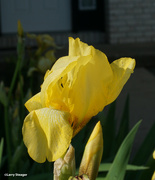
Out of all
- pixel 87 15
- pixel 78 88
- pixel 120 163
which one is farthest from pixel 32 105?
pixel 87 15

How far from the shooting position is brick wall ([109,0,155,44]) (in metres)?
6.05

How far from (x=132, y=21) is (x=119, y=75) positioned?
5740mm

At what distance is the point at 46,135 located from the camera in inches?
21.3

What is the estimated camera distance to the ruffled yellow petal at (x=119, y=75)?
612mm

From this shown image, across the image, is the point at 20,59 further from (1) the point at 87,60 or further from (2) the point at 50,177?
(1) the point at 87,60

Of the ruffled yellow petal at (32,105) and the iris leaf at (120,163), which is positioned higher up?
the ruffled yellow petal at (32,105)

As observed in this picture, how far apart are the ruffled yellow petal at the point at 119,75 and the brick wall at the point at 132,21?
551 cm

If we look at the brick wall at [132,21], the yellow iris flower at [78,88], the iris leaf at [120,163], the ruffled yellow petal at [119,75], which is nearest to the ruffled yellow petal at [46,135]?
the yellow iris flower at [78,88]

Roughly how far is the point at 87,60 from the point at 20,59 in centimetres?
91

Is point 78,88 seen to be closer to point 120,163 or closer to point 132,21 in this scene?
point 120,163

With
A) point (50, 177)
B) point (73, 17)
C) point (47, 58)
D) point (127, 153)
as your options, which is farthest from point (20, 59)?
point (73, 17)

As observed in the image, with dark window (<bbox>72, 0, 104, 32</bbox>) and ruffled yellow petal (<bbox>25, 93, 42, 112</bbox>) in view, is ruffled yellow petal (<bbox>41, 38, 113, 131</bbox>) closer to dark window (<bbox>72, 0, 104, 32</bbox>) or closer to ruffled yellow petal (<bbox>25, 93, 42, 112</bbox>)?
ruffled yellow petal (<bbox>25, 93, 42, 112</bbox>)

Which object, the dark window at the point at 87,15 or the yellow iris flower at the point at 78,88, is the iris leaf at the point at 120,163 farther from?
the dark window at the point at 87,15

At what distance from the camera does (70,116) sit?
1.98 ft
